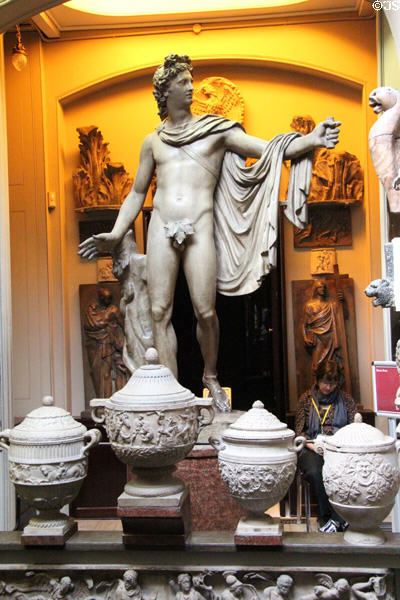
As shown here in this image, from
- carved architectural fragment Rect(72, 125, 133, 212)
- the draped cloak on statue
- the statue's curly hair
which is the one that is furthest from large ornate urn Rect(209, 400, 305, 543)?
carved architectural fragment Rect(72, 125, 133, 212)

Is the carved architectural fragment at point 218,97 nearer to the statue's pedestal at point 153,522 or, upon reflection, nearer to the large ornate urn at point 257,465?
the large ornate urn at point 257,465

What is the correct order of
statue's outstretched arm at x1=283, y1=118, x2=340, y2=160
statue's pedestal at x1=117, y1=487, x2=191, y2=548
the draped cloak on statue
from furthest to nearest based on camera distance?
the draped cloak on statue, statue's outstretched arm at x1=283, y1=118, x2=340, y2=160, statue's pedestal at x1=117, y1=487, x2=191, y2=548

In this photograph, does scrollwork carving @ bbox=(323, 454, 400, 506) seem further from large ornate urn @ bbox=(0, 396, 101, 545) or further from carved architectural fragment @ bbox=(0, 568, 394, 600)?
large ornate urn @ bbox=(0, 396, 101, 545)

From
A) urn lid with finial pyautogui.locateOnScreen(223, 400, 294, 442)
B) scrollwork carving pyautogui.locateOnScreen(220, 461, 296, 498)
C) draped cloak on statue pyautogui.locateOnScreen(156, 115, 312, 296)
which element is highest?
draped cloak on statue pyautogui.locateOnScreen(156, 115, 312, 296)

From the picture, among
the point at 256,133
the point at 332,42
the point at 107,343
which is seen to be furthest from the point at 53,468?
the point at 332,42

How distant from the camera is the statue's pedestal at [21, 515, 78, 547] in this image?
3.16 m

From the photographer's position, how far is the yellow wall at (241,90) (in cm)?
746

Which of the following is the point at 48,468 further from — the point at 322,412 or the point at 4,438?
the point at 322,412

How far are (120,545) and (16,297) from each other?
4.84 meters

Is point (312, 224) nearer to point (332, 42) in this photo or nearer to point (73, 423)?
point (332, 42)

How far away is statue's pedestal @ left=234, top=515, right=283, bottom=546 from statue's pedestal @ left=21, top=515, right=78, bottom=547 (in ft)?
2.45

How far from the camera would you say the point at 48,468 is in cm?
317

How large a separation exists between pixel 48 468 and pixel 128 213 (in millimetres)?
2284

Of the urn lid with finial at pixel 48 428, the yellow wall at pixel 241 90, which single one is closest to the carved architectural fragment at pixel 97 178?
the yellow wall at pixel 241 90
